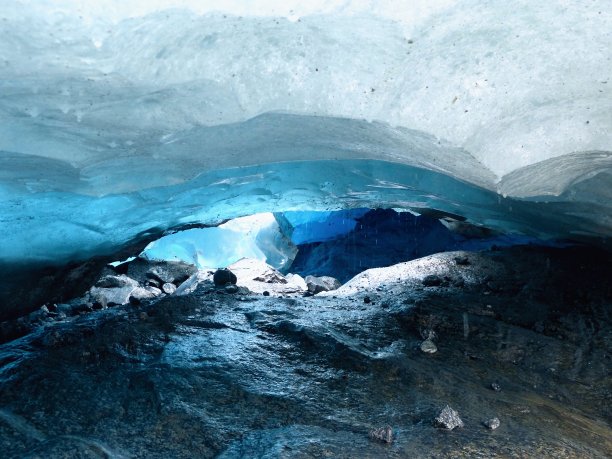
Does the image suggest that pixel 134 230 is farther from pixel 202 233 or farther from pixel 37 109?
pixel 202 233

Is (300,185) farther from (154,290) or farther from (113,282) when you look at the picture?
(113,282)

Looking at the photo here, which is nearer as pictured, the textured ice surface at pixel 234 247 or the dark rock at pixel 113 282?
the dark rock at pixel 113 282

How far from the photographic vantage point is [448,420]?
2.24 metres

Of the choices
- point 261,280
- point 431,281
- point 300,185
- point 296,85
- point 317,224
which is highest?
point 296,85

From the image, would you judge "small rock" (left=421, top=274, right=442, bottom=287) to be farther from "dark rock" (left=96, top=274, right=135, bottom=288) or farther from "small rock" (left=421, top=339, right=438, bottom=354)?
"dark rock" (left=96, top=274, right=135, bottom=288)

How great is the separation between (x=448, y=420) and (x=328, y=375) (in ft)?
2.57

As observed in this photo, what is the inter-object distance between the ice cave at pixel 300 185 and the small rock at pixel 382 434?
0.01 metres

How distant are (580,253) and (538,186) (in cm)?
198

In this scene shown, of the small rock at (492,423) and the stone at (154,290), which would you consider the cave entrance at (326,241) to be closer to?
the stone at (154,290)

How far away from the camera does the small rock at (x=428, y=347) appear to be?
3331mm

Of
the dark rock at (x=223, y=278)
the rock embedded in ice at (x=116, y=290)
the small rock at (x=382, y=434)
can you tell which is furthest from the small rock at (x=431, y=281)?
the rock embedded in ice at (x=116, y=290)

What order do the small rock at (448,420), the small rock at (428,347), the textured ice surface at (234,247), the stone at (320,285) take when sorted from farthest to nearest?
the textured ice surface at (234,247) < the stone at (320,285) < the small rock at (428,347) < the small rock at (448,420)

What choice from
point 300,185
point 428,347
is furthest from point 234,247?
point 428,347

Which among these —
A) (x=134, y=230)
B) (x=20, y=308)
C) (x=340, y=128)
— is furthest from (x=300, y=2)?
(x=20, y=308)
